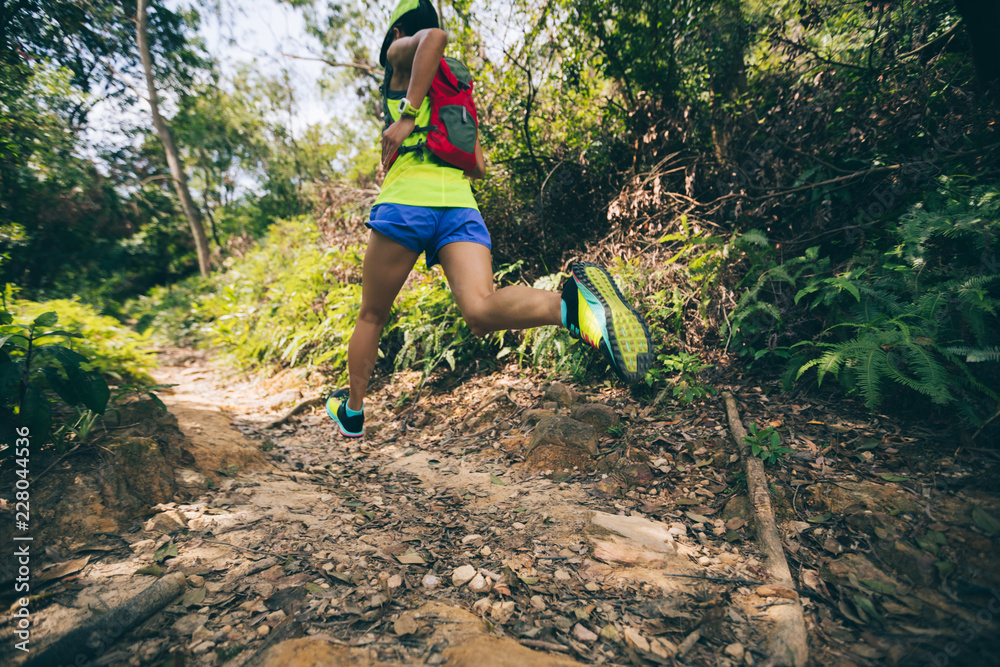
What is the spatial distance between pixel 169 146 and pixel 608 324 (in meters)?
12.9

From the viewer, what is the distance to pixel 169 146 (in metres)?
10.3

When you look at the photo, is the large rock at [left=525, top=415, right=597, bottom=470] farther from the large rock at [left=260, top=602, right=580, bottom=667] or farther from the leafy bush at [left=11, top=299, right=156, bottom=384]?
the leafy bush at [left=11, top=299, right=156, bottom=384]

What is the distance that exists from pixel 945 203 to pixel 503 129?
348 centimetres

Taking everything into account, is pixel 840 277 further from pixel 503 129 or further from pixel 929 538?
pixel 503 129

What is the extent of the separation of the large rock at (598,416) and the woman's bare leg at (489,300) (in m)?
1.09

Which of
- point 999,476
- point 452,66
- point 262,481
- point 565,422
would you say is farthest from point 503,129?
point 999,476

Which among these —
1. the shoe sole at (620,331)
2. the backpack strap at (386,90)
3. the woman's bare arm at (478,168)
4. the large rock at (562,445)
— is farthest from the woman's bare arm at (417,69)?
the large rock at (562,445)

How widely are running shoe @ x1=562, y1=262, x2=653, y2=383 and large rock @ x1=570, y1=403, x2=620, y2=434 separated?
1.01m

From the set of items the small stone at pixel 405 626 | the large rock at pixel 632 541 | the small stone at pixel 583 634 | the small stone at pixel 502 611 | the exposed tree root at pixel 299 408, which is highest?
the exposed tree root at pixel 299 408

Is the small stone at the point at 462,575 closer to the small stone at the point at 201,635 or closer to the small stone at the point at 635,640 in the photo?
the small stone at the point at 635,640

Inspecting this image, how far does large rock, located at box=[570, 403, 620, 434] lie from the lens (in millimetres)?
2699

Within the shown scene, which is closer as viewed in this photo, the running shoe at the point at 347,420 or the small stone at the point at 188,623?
the small stone at the point at 188,623

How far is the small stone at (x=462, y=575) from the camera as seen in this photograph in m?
1.60

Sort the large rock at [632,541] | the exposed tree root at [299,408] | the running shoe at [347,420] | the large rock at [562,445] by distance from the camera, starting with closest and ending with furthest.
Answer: the large rock at [632,541]
the large rock at [562,445]
the running shoe at [347,420]
the exposed tree root at [299,408]
